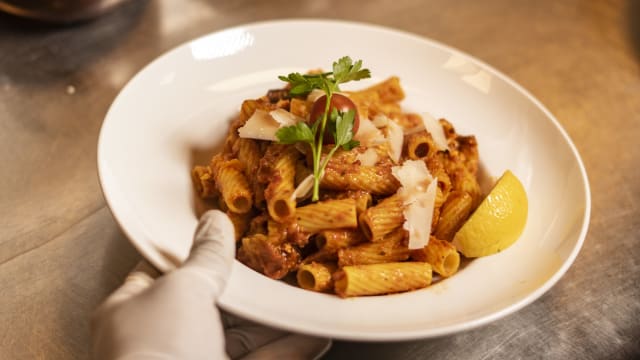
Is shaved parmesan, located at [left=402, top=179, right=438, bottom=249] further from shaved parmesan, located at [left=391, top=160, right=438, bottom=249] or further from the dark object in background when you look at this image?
the dark object in background

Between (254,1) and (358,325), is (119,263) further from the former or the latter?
(254,1)

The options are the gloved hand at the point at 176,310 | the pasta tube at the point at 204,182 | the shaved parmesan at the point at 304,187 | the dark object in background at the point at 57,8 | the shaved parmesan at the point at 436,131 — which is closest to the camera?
the gloved hand at the point at 176,310

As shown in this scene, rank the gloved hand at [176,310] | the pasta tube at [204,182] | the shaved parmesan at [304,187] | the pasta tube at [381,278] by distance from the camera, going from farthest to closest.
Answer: the pasta tube at [204,182], the shaved parmesan at [304,187], the pasta tube at [381,278], the gloved hand at [176,310]

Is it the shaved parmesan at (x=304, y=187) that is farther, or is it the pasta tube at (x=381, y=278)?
the shaved parmesan at (x=304, y=187)

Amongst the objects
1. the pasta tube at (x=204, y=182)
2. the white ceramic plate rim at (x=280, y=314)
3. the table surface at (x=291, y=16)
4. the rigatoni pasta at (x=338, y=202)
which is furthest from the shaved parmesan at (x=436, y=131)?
the pasta tube at (x=204, y=182)

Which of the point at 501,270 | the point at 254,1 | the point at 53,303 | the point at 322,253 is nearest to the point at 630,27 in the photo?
the point at 254,1

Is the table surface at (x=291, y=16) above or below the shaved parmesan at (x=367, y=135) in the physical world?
below

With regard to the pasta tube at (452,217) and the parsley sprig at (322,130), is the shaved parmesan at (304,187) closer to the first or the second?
the parsley sprig at (322,130)

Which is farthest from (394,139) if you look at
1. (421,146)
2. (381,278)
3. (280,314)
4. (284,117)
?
(280,314)
